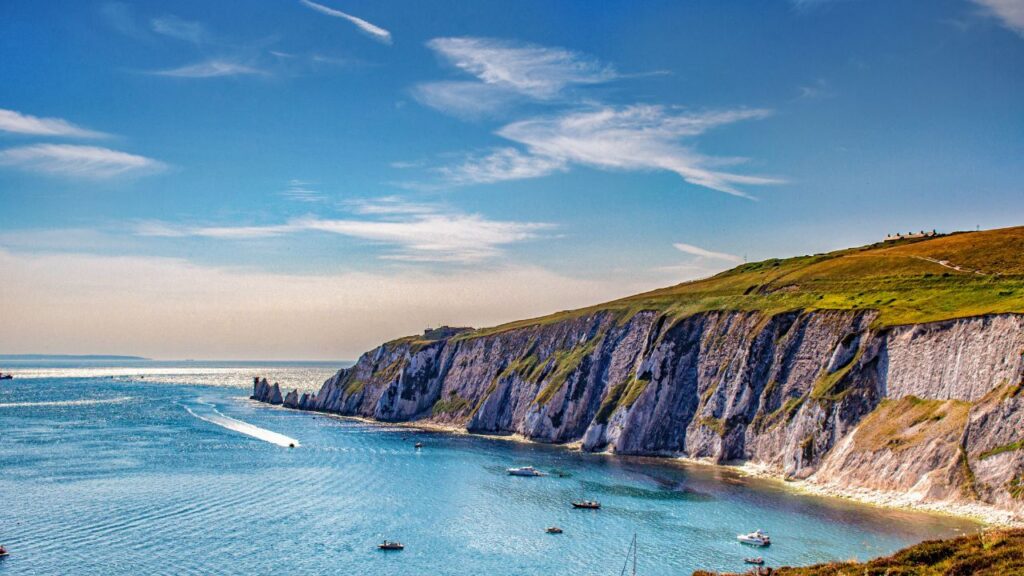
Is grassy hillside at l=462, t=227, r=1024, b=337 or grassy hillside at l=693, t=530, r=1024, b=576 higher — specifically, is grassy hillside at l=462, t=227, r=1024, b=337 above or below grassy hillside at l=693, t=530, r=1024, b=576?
above

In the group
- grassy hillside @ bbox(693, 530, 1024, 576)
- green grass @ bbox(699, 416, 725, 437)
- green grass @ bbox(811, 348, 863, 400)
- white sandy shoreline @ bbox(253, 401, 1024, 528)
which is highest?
green grass @ bbox(811, 348, 863, 400)

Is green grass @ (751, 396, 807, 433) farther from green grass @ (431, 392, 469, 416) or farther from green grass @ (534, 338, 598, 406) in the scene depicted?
green grass @ (431, 392, 469, 416)

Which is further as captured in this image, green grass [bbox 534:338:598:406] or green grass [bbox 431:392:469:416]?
green grass [bbox 431:392:469:416]

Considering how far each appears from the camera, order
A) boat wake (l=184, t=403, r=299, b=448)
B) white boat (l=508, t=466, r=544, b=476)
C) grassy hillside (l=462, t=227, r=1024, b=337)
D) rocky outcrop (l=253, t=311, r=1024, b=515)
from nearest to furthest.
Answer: rocky outcrop (l=253, t=311, r=1024, b=515) < grassy hillside (l=462, t=227, r=1024, b=337) < white boat (l=508, t=466, r=544, b=476) < boat wake (l=184, t=403, r=299, b=448)

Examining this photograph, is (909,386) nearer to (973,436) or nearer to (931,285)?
(973,436)

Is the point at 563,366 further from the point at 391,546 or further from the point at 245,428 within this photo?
the point at 391,546

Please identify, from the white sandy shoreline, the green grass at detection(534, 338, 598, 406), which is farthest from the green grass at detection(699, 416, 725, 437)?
the green grass at detection(534, 338, 598, 406)

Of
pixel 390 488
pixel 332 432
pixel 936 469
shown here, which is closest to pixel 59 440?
pixel 332 432
